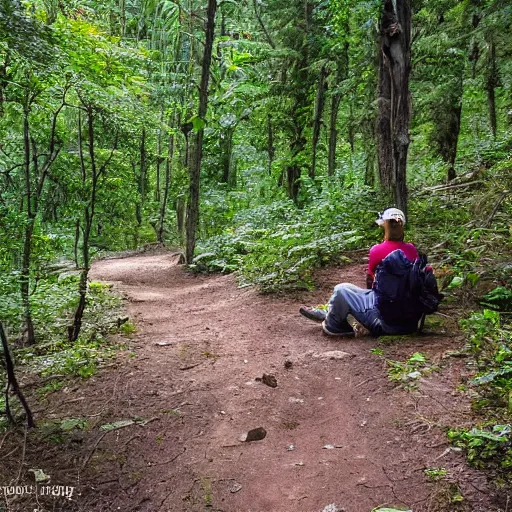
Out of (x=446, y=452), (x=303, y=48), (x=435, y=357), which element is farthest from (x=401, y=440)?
(x=303, y=48)

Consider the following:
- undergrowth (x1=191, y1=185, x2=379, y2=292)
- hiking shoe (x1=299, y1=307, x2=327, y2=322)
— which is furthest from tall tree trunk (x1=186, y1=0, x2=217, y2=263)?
hiking shoe (x1=299, y1=307, x2=327, y2=322)

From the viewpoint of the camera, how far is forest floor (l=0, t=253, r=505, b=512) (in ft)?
8.83

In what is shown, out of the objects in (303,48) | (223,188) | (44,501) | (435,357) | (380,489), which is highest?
(303,48)

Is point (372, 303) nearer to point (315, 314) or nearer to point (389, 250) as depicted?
point (389, 250)

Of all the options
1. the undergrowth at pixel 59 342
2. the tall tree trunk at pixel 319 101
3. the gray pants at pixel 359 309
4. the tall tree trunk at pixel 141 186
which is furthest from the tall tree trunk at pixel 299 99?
the gray pants at pixel 359 309

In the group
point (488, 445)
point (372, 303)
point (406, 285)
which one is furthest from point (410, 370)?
point (488, 445)

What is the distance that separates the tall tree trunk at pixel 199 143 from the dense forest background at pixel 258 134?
5 centimetres

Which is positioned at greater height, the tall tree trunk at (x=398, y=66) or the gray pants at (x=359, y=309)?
the tall tree trunk at (x=398, y=66)

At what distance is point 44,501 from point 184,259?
10311 mm

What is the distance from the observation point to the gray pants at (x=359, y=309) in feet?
16.0

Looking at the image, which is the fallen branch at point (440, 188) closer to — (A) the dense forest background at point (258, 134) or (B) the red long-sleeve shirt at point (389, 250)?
(A) the dense forest background at point (258, 134)

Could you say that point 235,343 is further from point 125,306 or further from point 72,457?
point 125,306

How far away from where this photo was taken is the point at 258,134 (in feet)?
64.0

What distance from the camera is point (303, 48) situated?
15.5 m
